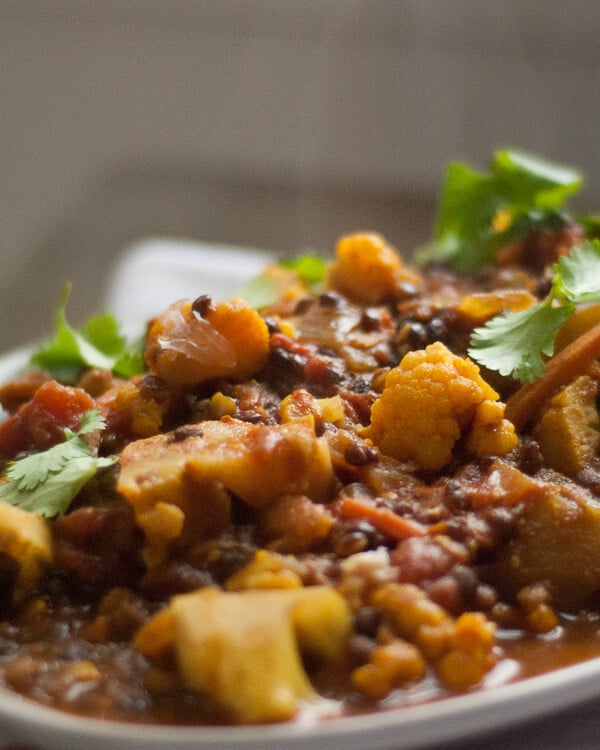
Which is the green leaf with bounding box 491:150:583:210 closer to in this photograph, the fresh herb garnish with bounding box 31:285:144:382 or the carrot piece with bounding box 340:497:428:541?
the fresh herb garnish with bounding box 31:285:144:382

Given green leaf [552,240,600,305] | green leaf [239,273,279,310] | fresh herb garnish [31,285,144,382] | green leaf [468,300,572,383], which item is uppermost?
green leaf [552,240,600,305]

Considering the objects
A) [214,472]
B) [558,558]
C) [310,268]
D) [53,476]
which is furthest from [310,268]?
[558,558]

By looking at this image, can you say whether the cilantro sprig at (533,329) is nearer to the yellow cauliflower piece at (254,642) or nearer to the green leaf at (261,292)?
the green leaf at (261,292)

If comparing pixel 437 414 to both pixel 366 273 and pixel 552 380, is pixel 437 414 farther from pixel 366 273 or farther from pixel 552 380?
pixel 366 273

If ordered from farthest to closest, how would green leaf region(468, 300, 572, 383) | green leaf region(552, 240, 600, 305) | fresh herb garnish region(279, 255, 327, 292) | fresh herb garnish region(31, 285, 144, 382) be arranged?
fresh herb garnish region(279, 255, 327, 292) < fresh herb garnish region(31, 285, 144, 382) < green leaf region(552, 240, 600, 305) < green leaf region(468, 300, 572, 383)

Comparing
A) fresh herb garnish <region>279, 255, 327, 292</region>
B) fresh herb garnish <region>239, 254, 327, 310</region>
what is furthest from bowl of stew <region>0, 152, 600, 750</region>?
fresh herb garnish <region>279, 255, 327, 292</region>

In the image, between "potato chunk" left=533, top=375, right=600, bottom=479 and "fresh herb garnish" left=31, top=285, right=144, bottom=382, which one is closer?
"potato chunk" left=533, top=375, right=600, bottom=479
